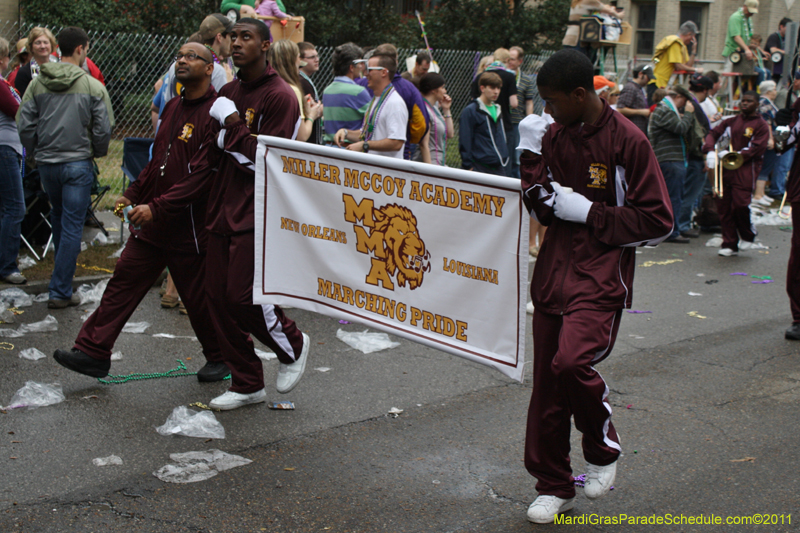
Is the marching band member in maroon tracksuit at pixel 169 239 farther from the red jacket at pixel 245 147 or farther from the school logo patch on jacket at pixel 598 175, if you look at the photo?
the school logo patch on jacket at pixel 598 175

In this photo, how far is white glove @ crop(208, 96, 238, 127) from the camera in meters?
4.59

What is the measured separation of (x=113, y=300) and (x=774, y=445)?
395cm

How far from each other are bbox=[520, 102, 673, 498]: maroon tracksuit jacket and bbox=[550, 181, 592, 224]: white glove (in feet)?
0.09

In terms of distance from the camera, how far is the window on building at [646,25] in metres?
30.6

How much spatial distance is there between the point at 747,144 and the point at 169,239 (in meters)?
7.95

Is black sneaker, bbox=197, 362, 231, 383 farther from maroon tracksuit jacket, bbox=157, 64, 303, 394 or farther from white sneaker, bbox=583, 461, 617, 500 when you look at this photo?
white sneaker, bbox=583, 461, 617, 500

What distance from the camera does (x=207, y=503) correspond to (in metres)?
3.77

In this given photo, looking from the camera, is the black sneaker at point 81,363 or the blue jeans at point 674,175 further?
the blue jeans at point 674,175

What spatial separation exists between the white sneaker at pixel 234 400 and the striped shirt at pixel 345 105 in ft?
→ 12.7

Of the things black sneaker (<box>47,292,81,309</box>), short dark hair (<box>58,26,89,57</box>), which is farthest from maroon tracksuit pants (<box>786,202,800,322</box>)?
short dark hair (<box>58,26,89,57</box>)

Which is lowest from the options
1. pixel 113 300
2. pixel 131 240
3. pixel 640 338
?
pixel 640 338

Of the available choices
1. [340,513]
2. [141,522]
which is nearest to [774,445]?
[340,513]

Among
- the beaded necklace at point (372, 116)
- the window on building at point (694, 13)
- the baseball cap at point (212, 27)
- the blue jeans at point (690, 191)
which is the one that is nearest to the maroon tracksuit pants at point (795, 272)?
the beaded necklace at point (372, 116)

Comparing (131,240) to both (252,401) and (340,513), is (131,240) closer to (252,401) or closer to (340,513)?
(252,401)
